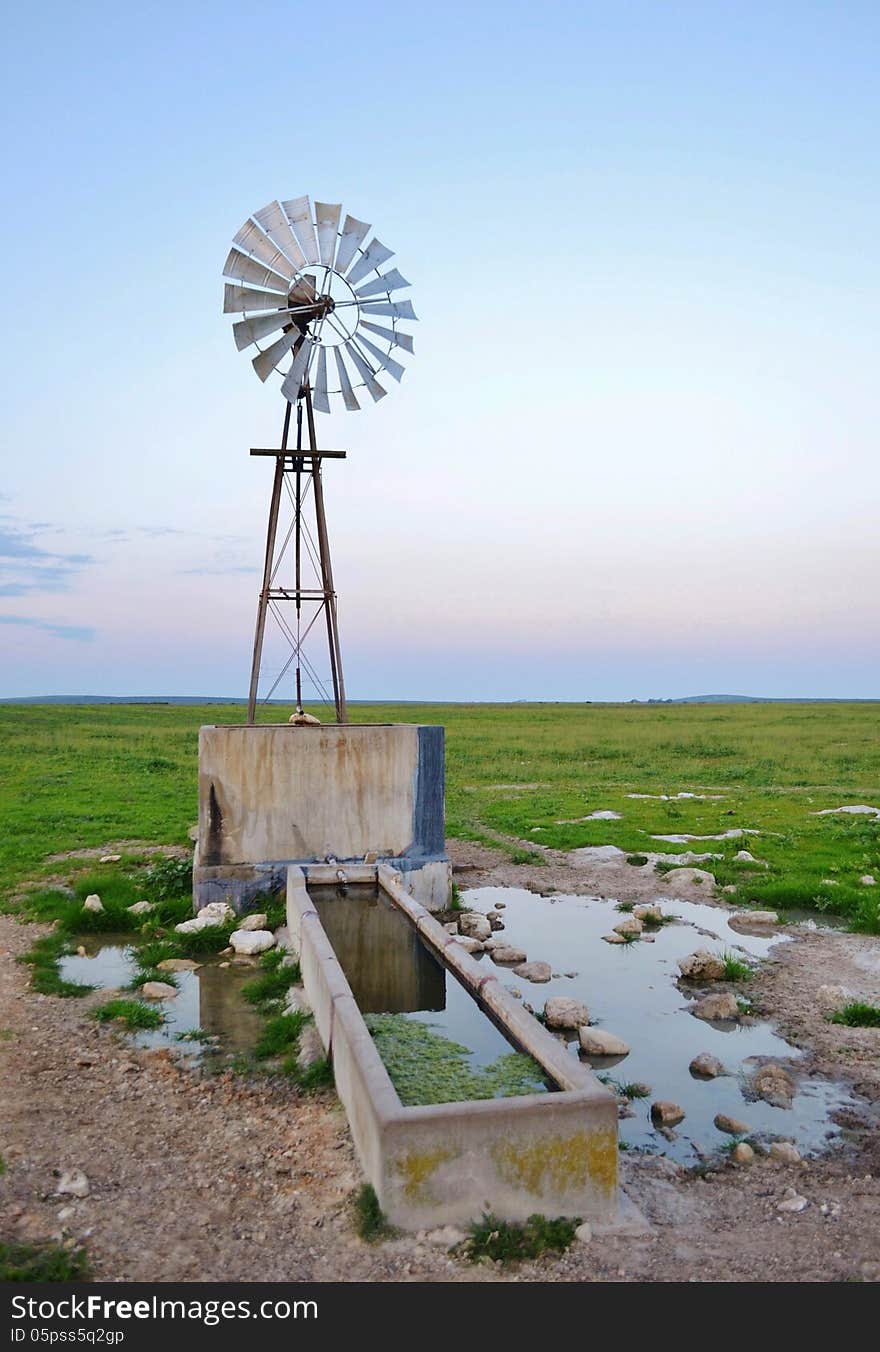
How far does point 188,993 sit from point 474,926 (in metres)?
3.44

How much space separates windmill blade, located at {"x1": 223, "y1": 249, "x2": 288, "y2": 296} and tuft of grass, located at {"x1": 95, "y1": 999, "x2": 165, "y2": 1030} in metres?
8.88

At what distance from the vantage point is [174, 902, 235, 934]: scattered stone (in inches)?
415

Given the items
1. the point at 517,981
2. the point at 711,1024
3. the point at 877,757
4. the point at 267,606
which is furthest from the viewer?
the point at 877,757

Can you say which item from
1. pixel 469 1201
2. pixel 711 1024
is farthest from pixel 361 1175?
pixel 711 1024

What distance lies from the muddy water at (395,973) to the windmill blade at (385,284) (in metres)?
7.73

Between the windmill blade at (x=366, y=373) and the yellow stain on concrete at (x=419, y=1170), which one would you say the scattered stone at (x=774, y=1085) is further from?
the windmill blade at (x=366, y=373)

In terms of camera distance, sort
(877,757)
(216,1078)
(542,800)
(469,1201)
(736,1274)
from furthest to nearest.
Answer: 1. (877,757)
2. (542,800)
3. (216,1078)
4. (469,1201)
5. (736,1274)

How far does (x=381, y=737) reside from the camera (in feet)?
38.3

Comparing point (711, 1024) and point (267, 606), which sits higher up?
point (267, 606)

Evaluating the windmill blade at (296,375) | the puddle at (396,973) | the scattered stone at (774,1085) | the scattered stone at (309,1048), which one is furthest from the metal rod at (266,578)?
the scattered stone at (774,1085)

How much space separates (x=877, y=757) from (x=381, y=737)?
1040 inches

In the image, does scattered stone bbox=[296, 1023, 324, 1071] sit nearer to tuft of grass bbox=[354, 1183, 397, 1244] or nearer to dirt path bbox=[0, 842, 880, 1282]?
dirt path bbox=[0, 842, 880, 1282]

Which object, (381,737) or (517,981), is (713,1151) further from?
(381,737)

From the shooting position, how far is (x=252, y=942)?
10109mm
